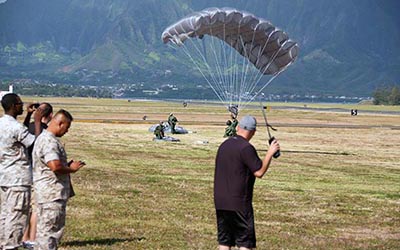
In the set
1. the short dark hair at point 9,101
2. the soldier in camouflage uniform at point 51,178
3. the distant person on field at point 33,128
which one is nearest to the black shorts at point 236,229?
the soldier in camouflage uniform at point 51,178

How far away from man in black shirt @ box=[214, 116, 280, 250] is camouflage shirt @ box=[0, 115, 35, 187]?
259 centimetres

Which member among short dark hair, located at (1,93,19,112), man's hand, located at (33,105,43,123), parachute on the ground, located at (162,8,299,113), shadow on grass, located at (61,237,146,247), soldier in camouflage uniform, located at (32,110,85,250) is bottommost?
shadow on grass, located at (61,237,146,247)

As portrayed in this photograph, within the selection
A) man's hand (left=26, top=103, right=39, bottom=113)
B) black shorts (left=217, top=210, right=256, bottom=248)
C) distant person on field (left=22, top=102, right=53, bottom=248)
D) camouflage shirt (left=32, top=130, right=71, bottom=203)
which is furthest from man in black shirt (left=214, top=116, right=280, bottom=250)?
man's hand (left=26, top=103, right=39, bottom=113)

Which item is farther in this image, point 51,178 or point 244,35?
point 244,35

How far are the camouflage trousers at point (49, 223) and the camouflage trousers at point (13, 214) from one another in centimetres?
75

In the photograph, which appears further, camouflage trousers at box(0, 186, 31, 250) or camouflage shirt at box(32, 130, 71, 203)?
camouflage trousers at box(0, 186, 31, 250)

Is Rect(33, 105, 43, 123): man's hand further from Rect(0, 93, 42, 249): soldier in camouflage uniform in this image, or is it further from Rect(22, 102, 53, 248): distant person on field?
Rect(0, 93, 42, 249): soldier in camouflage uniform

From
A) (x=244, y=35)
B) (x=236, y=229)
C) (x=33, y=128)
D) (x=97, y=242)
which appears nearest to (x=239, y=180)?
(x=236, y=229)

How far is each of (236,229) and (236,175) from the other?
0.71 metres

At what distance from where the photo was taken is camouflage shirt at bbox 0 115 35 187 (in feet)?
32.9

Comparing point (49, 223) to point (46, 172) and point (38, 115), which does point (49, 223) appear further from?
point (38, 115)

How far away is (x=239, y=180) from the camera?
8953 mm

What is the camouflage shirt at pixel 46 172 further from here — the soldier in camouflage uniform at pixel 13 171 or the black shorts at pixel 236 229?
the black shorts at pixel 236 229

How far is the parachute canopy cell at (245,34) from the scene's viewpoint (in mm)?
31156
